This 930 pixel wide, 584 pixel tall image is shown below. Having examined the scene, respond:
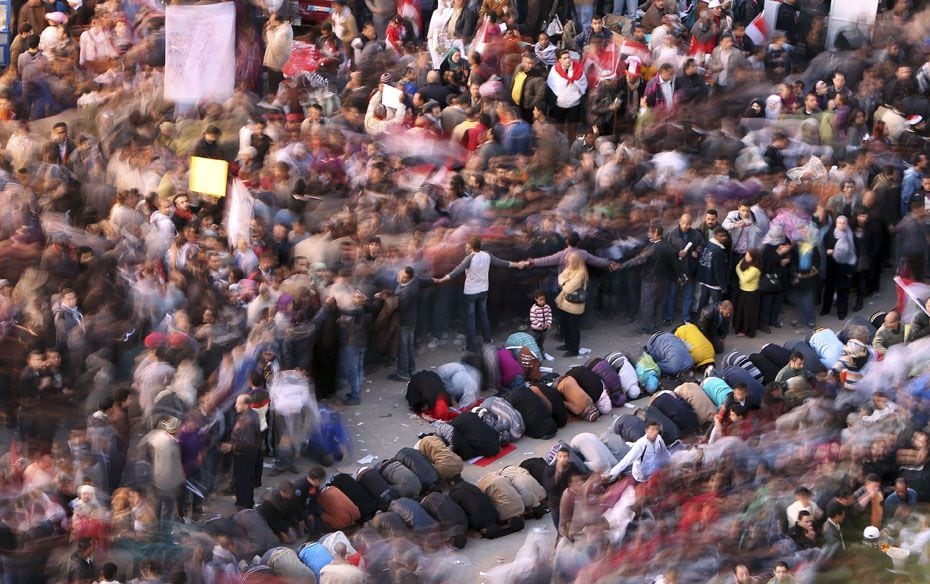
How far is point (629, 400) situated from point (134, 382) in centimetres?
586

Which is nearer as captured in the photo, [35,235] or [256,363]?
[256,363]

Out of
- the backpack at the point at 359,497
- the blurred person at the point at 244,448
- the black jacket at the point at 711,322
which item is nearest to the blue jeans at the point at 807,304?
the black jacket at the point at 711,322

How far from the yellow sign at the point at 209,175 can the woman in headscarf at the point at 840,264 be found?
24.3ft

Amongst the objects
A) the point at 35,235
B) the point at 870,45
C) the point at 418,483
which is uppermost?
the point at 870,45

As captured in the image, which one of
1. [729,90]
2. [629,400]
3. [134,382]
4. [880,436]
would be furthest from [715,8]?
[134,382]

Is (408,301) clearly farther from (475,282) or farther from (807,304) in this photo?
(807,304)

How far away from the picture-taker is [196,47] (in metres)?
21.2

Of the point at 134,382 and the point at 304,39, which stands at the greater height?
the point at 304,39

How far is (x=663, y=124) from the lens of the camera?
79.4 ft

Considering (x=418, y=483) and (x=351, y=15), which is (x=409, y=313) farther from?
(x=351, y=15)

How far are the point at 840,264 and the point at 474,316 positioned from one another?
15.5ft

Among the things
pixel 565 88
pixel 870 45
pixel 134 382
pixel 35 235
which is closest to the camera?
pixel 134 382

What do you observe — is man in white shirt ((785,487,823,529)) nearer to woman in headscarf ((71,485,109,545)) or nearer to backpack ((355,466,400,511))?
backpack ((355,466,400,511))

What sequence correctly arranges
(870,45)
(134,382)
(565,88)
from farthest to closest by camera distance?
Answer: (870,45) → (565,88) → (134,382)
